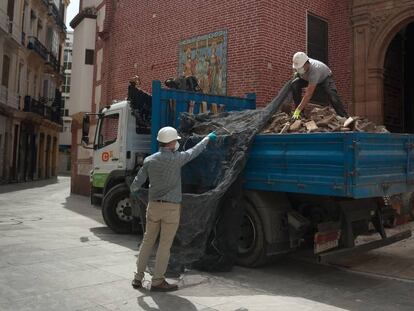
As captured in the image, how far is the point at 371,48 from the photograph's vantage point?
41.1 ft

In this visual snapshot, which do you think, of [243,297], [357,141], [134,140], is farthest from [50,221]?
[357,141]

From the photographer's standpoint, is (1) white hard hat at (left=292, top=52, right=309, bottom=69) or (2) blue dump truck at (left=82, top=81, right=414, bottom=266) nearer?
(2) blue dump truck at (left=82, top=81, right=414, bottom=266)

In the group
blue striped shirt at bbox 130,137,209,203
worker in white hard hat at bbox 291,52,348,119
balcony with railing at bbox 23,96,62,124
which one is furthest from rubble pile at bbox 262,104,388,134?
balcony with railing at bbox 23,96,62,124

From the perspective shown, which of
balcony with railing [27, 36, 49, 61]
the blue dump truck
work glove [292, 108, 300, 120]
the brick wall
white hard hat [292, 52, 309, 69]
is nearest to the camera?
the blue dump truck

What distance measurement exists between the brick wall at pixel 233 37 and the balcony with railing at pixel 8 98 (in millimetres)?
11480

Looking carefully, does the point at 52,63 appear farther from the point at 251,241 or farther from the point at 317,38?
the point at 251,241

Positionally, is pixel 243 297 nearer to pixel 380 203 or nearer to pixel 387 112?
pixel 380 203

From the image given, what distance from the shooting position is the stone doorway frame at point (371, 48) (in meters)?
12.3

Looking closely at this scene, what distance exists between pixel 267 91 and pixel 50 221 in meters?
6.11

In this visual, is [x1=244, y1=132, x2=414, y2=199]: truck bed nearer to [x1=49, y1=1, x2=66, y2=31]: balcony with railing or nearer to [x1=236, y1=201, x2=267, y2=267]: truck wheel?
[x1=236, y1=201, x2=267, y2=267]: truck wheel

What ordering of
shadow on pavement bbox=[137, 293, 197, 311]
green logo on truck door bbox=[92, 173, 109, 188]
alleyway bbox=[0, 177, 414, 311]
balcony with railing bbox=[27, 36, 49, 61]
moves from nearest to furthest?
1. shadow on pavement bbox=[137, 293, 197, 311]
2. alleyway bbox=[0, 177, 414, 311]
3. green logo on truck door bbox=[92, 173, 109, 188]
4. balcony with railing bbox=[27, 36, 49, 61]

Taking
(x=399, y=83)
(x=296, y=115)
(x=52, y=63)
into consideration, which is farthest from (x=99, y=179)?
(x=52, y=63)

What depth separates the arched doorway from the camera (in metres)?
13.2

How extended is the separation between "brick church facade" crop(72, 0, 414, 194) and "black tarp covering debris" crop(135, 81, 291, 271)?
441 cm
